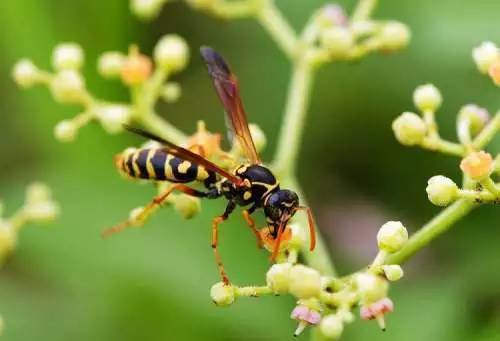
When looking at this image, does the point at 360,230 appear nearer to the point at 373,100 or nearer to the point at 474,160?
the point at 373,100

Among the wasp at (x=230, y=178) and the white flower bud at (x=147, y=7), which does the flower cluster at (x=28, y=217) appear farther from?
the white flower bud at (x=147, y=7)

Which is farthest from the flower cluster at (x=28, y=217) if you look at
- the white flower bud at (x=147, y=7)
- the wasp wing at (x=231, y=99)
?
the white flower bud at (x=147, y=7)

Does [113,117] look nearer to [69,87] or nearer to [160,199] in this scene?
[69,87]

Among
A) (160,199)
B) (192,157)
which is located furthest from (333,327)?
(160,199)

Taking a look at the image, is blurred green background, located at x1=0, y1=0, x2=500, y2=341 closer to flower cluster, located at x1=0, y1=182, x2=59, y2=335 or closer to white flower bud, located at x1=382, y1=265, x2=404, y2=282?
flower cluster, located at x1=0, y1=182, x2=59, y2=335

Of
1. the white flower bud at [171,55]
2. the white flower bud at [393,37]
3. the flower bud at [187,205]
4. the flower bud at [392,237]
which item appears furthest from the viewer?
the white flower bud at [171,55]

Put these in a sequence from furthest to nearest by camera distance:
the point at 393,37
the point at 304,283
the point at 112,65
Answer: the point at 112,65 < the point at 393,37 < the point at 304,283

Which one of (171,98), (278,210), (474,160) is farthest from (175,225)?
(474,160)

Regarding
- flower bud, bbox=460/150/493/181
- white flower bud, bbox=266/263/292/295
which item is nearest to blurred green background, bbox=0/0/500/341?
flower bud, bbox=460/150/493/181
